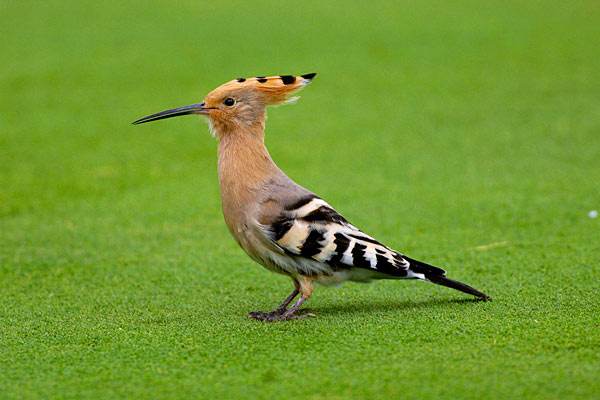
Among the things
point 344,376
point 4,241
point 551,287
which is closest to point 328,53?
point 4,241

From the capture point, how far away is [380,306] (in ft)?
12.9

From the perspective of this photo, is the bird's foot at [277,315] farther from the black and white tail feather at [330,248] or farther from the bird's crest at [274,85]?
the bird's crest at [274,85]

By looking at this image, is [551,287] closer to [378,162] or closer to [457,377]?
[457,377]

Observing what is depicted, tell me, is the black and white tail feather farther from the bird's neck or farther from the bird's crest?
the bird's crest

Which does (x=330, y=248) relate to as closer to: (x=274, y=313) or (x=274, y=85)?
(x=274, y=313)

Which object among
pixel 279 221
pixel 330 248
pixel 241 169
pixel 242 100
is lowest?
pixel 330 248

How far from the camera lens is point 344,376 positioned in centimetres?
298

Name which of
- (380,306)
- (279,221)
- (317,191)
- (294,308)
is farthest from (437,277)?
(317,191)

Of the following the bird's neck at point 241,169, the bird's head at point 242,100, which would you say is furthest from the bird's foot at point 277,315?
the bird's head at point 242,100

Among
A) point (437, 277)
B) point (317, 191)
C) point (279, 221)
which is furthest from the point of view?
point (317, 191)

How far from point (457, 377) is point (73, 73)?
6.80 meters

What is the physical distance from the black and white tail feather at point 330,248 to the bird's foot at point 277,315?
19cm

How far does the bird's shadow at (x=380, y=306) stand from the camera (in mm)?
3883

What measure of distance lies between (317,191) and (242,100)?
2.16 meters
